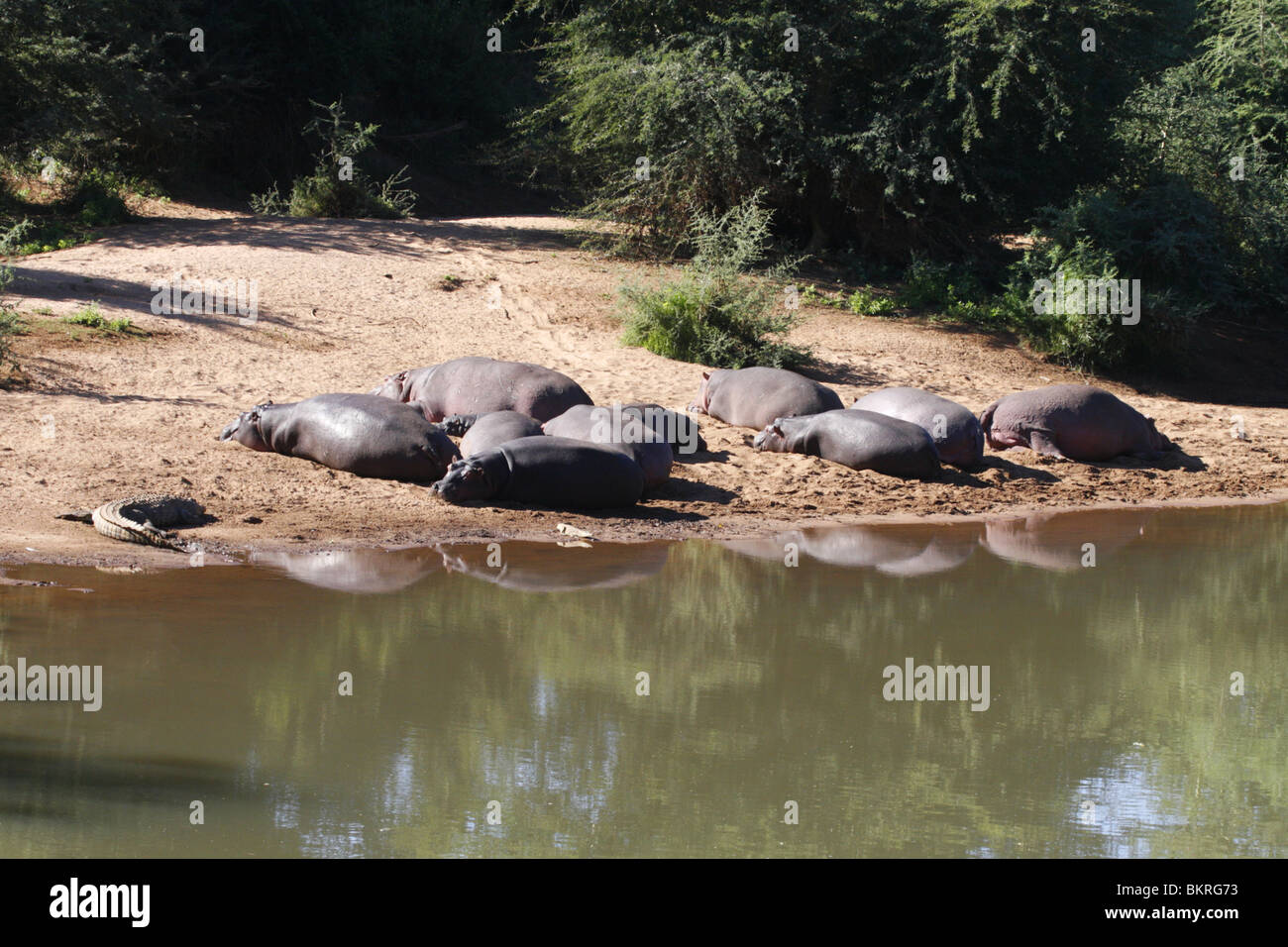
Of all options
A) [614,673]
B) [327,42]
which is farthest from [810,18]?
[614,673]

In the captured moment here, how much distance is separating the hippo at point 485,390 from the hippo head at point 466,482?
182cm

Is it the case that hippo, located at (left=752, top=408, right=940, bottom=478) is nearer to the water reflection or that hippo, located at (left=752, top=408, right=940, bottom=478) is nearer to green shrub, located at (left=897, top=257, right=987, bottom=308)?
the water reflection

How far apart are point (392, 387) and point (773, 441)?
142 inches

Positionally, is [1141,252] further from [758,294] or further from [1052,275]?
[758,294]

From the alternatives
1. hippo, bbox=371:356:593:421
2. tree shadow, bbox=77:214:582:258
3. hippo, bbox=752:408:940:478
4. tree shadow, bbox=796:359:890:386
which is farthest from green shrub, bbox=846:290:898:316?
hippo, bbox=371:356:593:421

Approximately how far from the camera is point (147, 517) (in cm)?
942

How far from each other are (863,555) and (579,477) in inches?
88.5

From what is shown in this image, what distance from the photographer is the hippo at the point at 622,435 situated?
1113 centimetres

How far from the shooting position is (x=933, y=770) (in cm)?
590

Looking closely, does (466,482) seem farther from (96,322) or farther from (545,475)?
(96,322)

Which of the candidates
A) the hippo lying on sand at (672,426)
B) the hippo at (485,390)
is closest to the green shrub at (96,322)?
the hippo at (485,390)

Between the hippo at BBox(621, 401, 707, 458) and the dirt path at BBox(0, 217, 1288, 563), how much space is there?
228 mm

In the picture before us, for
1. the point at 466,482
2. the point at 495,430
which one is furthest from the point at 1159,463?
the point at 466,482

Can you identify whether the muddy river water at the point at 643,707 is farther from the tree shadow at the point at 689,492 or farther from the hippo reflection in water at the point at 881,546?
the tree shadow at the point at 689,492
